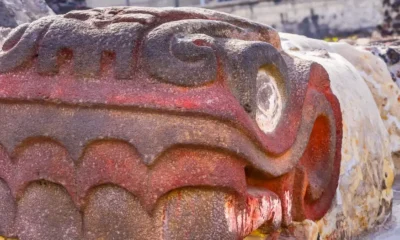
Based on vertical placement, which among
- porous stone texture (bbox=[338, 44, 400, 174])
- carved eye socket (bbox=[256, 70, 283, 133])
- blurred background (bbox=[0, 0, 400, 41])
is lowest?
blurred background (bbox=[0, 0, 400, 41])

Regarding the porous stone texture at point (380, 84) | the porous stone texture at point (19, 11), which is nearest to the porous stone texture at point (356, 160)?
the porous stone texture at point (380, 84)

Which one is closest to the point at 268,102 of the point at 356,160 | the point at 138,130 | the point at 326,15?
the point at 138,130

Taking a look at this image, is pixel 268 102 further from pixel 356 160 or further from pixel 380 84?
pixel 380 84

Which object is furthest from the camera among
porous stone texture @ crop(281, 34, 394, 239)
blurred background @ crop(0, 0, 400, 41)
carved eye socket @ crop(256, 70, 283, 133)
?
blurred background @ crop(0, 0, 400, 41)

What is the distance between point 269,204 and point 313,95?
1.24ft

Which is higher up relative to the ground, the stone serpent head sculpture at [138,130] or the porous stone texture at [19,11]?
the stone serpent head sculpture at [138,130]

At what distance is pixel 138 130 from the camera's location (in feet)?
4.08

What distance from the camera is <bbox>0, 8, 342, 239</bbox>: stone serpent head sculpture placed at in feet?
4.07

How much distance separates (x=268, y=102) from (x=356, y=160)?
0.74 m

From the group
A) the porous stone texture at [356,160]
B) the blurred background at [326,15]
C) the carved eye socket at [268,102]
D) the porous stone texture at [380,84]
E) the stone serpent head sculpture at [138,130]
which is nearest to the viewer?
the stone serpent head sculpture at [138,130]

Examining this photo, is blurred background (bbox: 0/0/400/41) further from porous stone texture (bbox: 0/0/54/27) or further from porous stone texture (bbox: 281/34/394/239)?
porous stone texture (bbox: 281/34/394/239)

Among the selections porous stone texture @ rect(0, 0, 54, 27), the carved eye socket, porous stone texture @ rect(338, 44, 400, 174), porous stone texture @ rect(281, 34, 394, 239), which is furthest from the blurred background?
the carved eye socket

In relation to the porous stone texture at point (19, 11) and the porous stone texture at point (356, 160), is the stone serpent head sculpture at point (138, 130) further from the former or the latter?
the porous stone texture at point (19, 11)

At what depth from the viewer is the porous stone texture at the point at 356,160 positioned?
6.44ft
